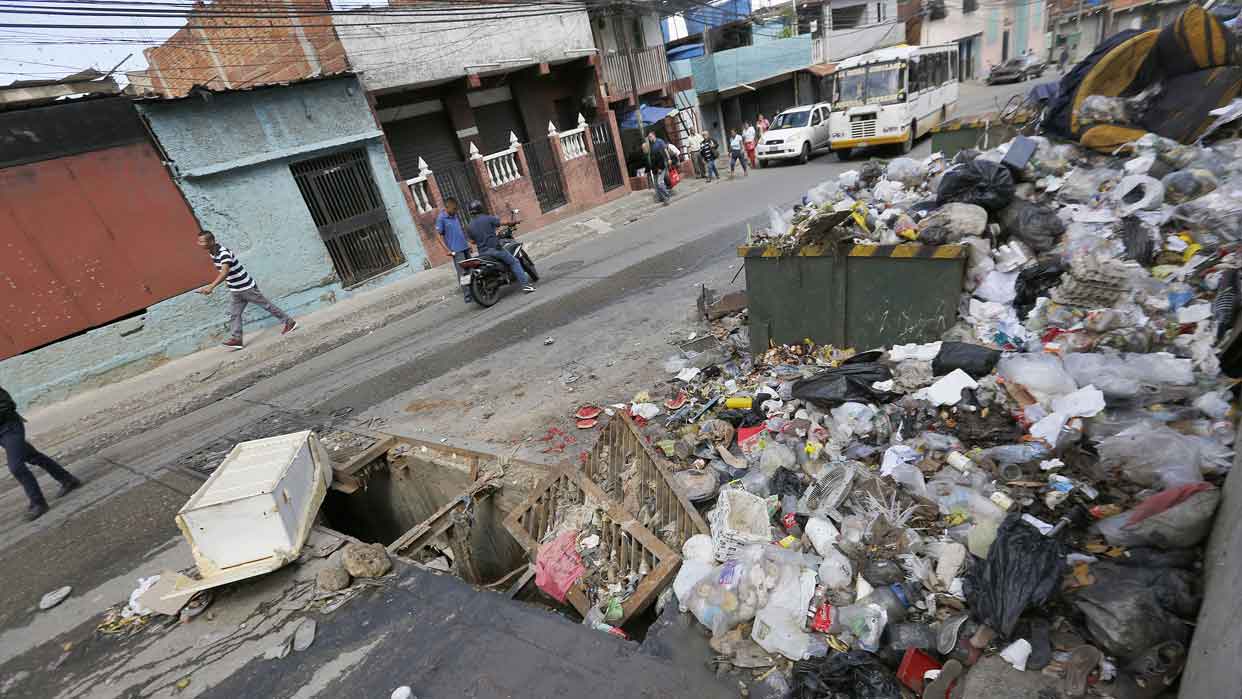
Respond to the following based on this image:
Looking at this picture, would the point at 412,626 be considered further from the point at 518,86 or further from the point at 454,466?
the point at 518,86

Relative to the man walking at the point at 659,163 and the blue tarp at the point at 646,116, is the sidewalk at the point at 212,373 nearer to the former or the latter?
the man walking at the point at 659,163

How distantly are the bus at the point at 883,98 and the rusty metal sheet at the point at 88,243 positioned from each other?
1496cm

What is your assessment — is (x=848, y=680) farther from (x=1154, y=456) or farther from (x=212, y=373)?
(x=212, y=373)

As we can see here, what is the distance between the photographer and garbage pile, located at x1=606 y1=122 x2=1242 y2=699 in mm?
2006

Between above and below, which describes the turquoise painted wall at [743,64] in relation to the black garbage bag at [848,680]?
above

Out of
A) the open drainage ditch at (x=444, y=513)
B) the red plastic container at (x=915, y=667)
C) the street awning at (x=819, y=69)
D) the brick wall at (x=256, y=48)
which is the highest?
the brick wall at (x=256, y=48)

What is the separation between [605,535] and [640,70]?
60.2ft

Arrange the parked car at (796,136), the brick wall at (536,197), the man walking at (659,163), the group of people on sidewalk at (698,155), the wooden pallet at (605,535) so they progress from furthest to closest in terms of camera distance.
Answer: the parked car at (796,136), the group of people on sidewalk at (698,155), the man walking at (659,163), the brick wall at (536,197), the wooden pallet at (605,535)

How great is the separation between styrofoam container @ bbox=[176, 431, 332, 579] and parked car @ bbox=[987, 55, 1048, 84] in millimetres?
40883

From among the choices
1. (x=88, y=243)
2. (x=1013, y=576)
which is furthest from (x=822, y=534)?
(x=88, y=243)

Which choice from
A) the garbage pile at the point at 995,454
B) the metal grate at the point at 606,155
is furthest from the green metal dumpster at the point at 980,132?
the metal grate at the point at 606,155

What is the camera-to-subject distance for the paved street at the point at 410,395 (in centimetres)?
401

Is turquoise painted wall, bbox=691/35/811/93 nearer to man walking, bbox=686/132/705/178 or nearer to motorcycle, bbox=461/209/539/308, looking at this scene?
man walking, bbox=686/132/705/178

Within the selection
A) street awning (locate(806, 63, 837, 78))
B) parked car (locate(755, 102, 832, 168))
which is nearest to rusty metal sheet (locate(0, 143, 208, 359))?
parked car (locate(755, 102, 832, 168))
